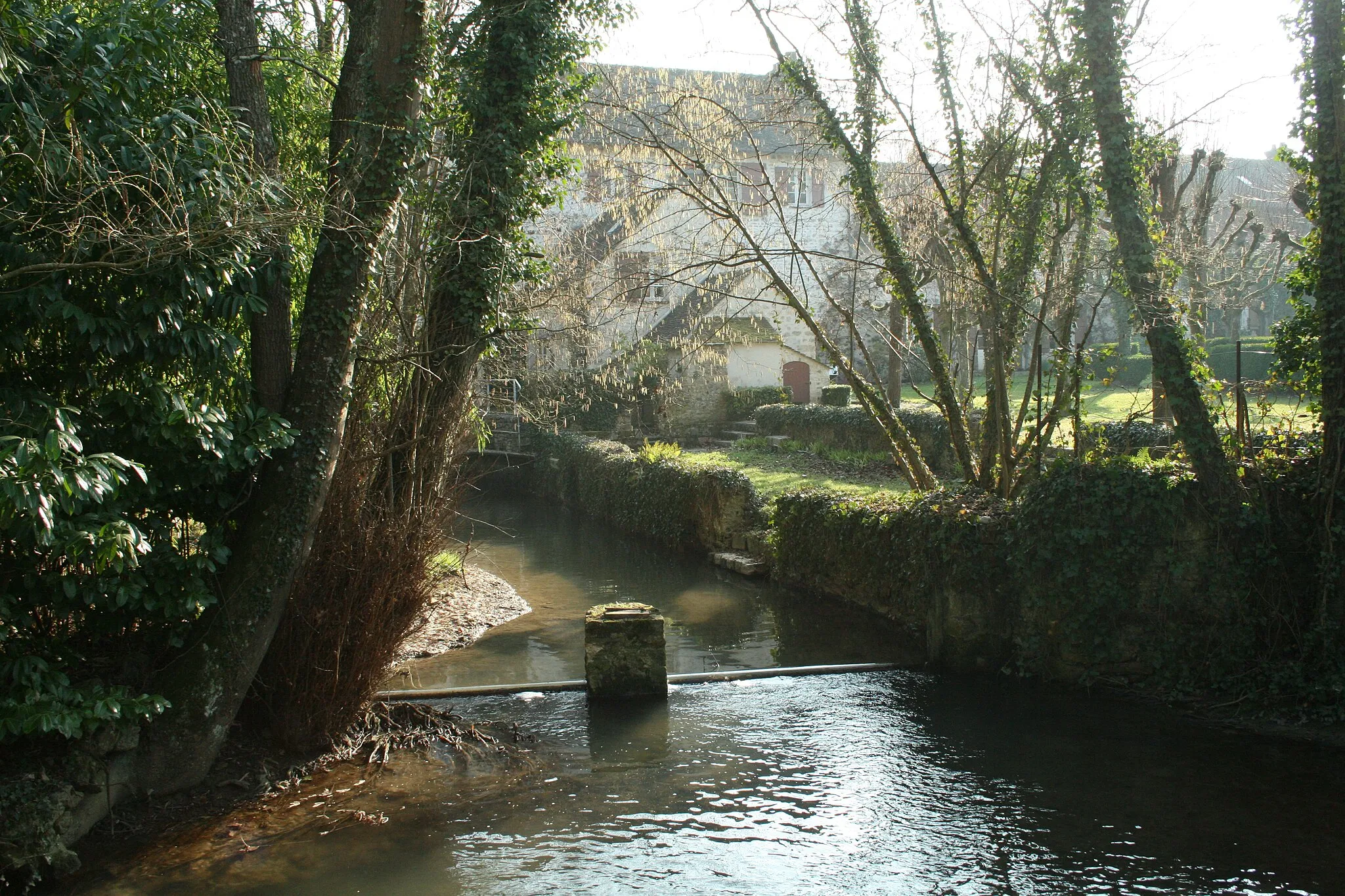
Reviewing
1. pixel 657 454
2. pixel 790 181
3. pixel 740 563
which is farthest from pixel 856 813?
pixel 657 454

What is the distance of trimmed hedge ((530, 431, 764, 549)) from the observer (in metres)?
15.5

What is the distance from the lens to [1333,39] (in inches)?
305

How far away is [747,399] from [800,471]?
1064 centimetres

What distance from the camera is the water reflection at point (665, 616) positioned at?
9.91m

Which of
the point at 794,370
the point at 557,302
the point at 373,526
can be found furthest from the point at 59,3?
the point at 794,370

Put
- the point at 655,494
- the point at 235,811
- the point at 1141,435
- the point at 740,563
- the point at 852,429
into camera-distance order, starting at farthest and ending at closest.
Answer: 1. the point at 852,429
2. the point at 655,494
3. the point at 1141,435
4. the point at 740,563
5. the point at 235,811

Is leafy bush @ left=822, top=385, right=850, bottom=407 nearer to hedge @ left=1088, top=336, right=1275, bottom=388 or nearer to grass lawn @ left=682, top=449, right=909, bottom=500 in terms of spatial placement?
grass lawn @ left=682, top=449, right=909, bottom=500

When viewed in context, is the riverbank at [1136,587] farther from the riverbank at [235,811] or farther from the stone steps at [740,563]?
the riverbank at [235,811]

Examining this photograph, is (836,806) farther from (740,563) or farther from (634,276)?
(740,563)

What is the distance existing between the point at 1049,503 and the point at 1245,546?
1.54 metres

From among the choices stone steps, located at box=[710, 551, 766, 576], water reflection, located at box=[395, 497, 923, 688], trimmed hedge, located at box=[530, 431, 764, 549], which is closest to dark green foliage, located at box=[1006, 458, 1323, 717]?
water reflection, located at box=[395, 497, 923, 688]

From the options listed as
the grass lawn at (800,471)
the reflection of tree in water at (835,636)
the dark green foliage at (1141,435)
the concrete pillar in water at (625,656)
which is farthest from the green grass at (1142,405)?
the concrete pillar in water at (625,656)

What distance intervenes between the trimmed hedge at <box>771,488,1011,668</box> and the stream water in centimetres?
54

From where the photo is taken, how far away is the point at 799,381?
1300 inches
